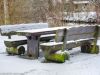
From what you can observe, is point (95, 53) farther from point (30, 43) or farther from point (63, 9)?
point (63, 9)

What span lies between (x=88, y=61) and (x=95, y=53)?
1.03 meters

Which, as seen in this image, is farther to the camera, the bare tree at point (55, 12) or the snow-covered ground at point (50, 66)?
the bare tree at point (55, 12)

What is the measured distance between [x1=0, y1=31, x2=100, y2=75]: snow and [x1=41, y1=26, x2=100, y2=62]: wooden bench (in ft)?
0.86

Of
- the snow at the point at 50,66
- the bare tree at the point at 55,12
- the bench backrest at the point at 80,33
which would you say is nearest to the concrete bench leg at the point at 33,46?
the snow at the point at 50,66

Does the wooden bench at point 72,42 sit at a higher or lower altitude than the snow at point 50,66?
higher

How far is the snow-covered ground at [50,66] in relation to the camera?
6.51 metres

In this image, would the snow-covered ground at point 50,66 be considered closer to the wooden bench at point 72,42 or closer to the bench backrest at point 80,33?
the wooden bench at point 72,42

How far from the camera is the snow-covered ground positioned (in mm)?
6508

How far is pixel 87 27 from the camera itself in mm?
8289

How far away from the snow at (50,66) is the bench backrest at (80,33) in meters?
0.48

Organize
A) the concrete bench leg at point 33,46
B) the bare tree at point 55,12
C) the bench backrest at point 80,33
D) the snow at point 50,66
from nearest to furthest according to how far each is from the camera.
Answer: the snow at point 50,66 < the bench backrest at point 80,33 < the concrete bench leg at point 33,46 < the bare tree at point 55,12

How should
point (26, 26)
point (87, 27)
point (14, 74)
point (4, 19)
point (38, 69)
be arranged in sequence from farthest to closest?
point (4, 19) < point (26, 26) < point (87, 27) < point (38, 69) < point (14, 74)

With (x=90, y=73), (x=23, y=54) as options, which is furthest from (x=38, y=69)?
(x=23, y=54)

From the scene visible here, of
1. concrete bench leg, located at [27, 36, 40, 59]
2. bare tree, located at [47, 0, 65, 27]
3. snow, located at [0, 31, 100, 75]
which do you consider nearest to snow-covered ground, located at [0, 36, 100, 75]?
snow, located at [0, 31, 100, 75]
